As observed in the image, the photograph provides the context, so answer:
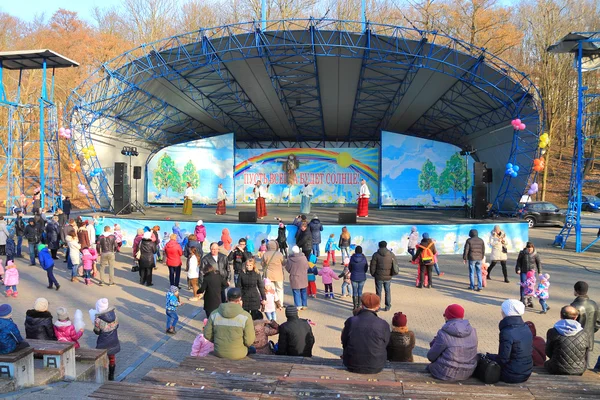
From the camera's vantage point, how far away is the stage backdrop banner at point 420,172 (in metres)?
27.0

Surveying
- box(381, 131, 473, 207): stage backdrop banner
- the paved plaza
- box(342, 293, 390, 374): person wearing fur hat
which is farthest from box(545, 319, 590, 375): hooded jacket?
box(381, 131, 473, 207): stage backdrop banner

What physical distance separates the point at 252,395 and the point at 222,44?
1488 centimetres

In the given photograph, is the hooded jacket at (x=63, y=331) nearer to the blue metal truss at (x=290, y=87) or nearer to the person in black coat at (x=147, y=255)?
the person in black coat at (x=147, y=255)

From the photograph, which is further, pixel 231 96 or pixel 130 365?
pixel 231 96

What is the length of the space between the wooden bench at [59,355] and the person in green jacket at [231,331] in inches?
67.4

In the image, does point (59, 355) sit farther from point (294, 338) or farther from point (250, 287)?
point (250, 287)

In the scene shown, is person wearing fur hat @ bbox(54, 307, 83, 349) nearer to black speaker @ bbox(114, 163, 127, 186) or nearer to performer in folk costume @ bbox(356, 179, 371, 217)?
black speaker @ bbox(114, 163, 127, 186)

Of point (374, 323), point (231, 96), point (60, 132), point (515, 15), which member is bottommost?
point (374, 323)

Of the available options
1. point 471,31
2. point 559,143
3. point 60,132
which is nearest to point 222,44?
point 60,132

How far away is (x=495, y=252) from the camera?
11586 millimetres

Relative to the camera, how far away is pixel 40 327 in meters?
5.89

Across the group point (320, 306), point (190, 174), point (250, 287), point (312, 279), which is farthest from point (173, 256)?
point (190, 174)

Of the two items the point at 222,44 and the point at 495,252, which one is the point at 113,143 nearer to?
the point at 222,44

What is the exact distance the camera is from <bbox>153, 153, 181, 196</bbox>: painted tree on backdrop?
2825cm
